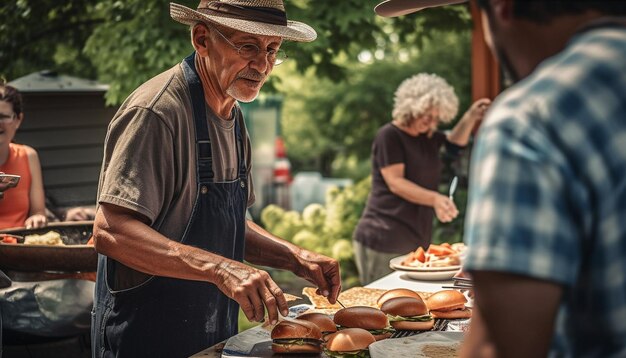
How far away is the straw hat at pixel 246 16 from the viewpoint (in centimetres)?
267

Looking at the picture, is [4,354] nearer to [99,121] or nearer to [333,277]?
[333,277]

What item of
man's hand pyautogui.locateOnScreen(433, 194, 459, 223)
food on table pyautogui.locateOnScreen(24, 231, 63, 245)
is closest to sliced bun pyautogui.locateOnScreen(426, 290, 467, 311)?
food on table pyautogui.locateOnScreen(24, 231, 63, 245)

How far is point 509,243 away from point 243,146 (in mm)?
2030

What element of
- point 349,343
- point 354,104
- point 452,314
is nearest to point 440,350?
point 349,343

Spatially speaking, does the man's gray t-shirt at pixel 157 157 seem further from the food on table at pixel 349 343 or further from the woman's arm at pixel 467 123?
the woman's arm at pixel 467 123

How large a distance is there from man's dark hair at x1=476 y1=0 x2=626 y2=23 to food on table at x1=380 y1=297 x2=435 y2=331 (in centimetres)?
170

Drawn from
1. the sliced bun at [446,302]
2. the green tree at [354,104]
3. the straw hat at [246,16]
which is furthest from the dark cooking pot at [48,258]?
the green tree at [354,104]

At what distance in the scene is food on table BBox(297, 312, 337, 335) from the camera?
2.49 m

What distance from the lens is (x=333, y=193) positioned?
8.91 metres

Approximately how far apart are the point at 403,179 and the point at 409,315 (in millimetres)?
2933

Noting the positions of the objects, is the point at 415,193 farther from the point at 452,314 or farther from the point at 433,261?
the point at 452,314

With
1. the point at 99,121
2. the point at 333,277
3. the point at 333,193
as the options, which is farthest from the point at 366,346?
the point at 333,193

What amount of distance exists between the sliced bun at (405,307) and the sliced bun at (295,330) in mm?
377

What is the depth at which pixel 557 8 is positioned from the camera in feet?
3.39
